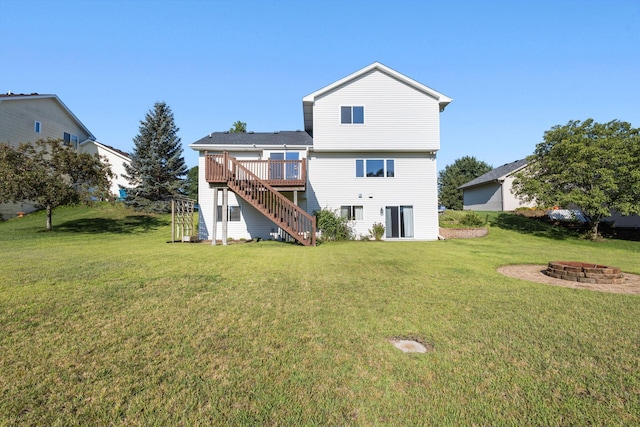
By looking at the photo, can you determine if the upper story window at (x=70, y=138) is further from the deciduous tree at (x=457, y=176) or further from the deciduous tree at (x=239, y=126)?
the deciduous tree at (x=457, y=176)

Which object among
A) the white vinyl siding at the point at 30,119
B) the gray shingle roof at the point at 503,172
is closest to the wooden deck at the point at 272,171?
the white vinyl siding at the point at 30,119

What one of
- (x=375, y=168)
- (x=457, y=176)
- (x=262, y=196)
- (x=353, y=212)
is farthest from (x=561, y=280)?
(x=457, y=176)

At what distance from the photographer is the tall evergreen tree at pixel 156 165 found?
2427cm

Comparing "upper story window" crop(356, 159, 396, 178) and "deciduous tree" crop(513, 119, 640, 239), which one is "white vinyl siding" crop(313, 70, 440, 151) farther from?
"deciduous tree" crop(513, 119, 640, 239)

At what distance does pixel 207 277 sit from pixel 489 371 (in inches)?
211

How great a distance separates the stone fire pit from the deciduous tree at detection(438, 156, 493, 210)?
1875 inches

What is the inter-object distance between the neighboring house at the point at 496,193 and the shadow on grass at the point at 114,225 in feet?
86.5

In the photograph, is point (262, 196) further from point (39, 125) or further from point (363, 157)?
point (39, 125)

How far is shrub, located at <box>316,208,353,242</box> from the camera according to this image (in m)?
15.3

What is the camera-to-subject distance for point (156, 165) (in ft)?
80.8

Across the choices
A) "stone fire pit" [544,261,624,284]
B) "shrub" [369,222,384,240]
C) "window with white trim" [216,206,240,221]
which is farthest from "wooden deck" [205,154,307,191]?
"stone fire pit" [544,261,624,284]

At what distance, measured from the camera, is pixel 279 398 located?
239 cm

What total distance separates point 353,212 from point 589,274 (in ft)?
35.7

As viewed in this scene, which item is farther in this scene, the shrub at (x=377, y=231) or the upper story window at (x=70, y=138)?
the upper story window at (x=70, y=138)
